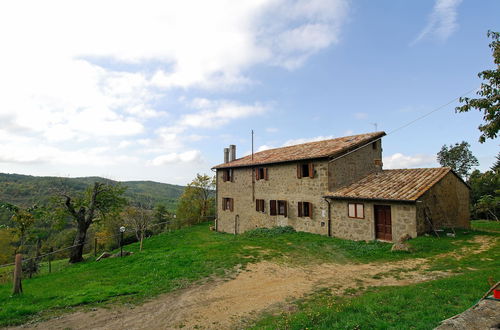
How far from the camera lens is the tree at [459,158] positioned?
46069 mm

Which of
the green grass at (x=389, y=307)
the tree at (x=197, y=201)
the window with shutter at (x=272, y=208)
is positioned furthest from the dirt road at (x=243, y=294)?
the tree at (x=197, y=201)

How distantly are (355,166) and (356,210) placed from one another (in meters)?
4.20

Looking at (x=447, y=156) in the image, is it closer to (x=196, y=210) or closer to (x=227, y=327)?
(x=196, y=210)

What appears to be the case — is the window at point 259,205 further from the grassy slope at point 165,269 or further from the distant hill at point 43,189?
the distant hill at point 43,189

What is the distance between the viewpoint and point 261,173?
22.7 m

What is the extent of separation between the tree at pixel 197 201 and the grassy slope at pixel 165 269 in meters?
19.5

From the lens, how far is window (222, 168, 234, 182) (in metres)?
25.8

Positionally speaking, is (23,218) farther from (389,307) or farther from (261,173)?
(389,307)

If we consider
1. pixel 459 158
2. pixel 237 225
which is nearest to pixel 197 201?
pixel 237 225

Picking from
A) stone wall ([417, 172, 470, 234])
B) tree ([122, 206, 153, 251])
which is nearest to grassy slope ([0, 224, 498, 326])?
stone wall ([417, 172, 470, 234])

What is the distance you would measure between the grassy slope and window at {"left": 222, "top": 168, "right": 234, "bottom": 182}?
996 centimetres

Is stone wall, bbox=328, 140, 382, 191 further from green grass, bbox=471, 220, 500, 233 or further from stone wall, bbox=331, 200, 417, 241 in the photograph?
green grass, bbox=471, 220, 500, 233

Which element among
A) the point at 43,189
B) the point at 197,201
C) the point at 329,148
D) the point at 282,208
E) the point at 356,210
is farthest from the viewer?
the point at 43,189

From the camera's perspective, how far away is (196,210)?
3469cm
